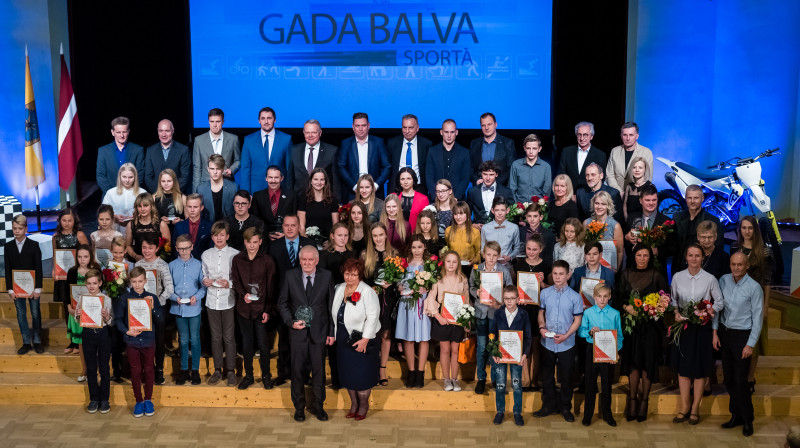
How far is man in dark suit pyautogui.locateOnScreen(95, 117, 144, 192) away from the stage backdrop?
22.4ft

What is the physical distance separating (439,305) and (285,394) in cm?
157

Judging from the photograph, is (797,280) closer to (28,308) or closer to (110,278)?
(110,278)

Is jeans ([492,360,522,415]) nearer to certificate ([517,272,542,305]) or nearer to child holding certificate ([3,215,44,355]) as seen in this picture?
certificate ([517,272,542,305])

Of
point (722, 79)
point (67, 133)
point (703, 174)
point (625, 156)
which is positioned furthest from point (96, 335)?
point (722, 79)

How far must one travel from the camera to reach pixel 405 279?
7.03 meters

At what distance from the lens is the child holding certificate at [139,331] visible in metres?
6.74

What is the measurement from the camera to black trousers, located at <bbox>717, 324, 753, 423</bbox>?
659cm

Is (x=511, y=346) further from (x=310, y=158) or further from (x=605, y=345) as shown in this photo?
(x=310, y=158)

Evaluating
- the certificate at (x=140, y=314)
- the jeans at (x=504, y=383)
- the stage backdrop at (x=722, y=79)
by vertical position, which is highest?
the stage backdrop at (x=722, y=79)

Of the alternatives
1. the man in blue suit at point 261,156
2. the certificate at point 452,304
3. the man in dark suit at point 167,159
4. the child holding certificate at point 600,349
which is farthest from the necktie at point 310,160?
the child holding certificate at point 600,349

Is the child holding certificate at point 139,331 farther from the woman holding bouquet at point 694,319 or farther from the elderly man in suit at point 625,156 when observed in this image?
the elderly man in suit at point 625,156

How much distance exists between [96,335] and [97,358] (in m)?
0.25

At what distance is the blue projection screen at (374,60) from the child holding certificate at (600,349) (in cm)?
458

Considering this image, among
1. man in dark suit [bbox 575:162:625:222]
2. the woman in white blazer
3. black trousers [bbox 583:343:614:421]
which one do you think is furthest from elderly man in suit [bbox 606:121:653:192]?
the woman in white blazer
